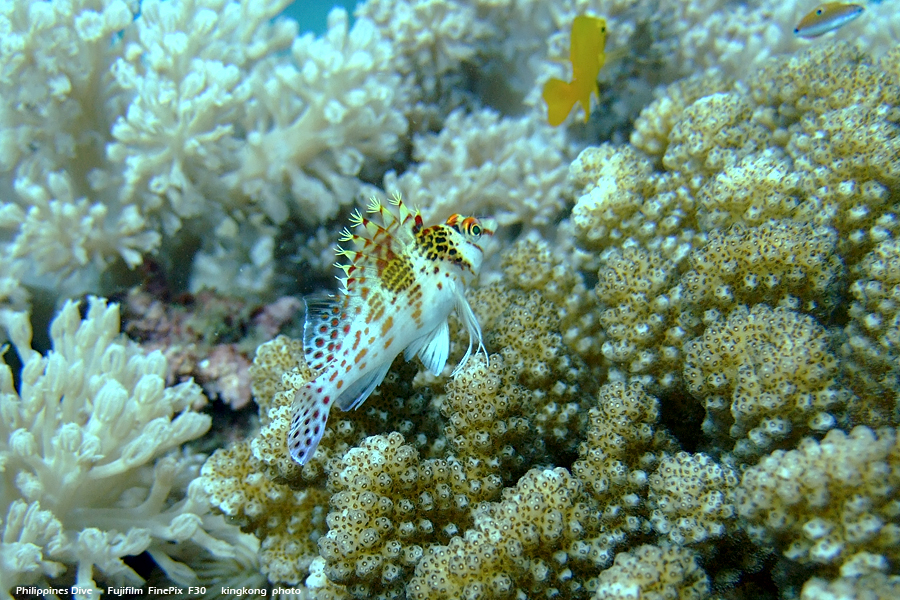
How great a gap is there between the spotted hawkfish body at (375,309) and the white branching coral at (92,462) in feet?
3.60

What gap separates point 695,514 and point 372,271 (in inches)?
54.8

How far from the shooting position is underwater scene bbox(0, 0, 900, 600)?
6.09ft

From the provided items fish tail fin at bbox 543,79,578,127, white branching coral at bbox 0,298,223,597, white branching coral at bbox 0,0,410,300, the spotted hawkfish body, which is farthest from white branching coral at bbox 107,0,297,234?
fish tail fin at bbox 543,79,578,127

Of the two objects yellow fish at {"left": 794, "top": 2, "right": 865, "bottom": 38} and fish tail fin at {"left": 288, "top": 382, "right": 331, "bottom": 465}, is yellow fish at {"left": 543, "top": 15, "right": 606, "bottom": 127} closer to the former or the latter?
yellow fish at {"left": 794, "top": 2, "right": 865, "bottom": 38}

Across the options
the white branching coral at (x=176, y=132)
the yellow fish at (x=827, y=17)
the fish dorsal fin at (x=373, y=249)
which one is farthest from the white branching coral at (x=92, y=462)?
the yellow fish at (x=827, y=17)

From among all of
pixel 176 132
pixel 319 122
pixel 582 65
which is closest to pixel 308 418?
pixel 176 132

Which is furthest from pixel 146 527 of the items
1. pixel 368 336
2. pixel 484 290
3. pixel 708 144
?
pixel 708 144

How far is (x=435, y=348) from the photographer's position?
232cm

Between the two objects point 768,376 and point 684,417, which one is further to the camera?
point 684,417

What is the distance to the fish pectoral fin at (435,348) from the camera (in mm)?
2285

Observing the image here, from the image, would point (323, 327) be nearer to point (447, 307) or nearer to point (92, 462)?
point (447, 307)

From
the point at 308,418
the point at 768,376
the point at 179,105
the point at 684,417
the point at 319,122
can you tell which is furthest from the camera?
the point at 319,122

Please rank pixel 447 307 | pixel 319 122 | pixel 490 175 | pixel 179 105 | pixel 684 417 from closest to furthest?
1. pixel 447 307
2. pixel 684 417
3. pixel 179 105
4. pixel 319 122
5. pixel 490 175

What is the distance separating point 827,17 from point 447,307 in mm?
3171
